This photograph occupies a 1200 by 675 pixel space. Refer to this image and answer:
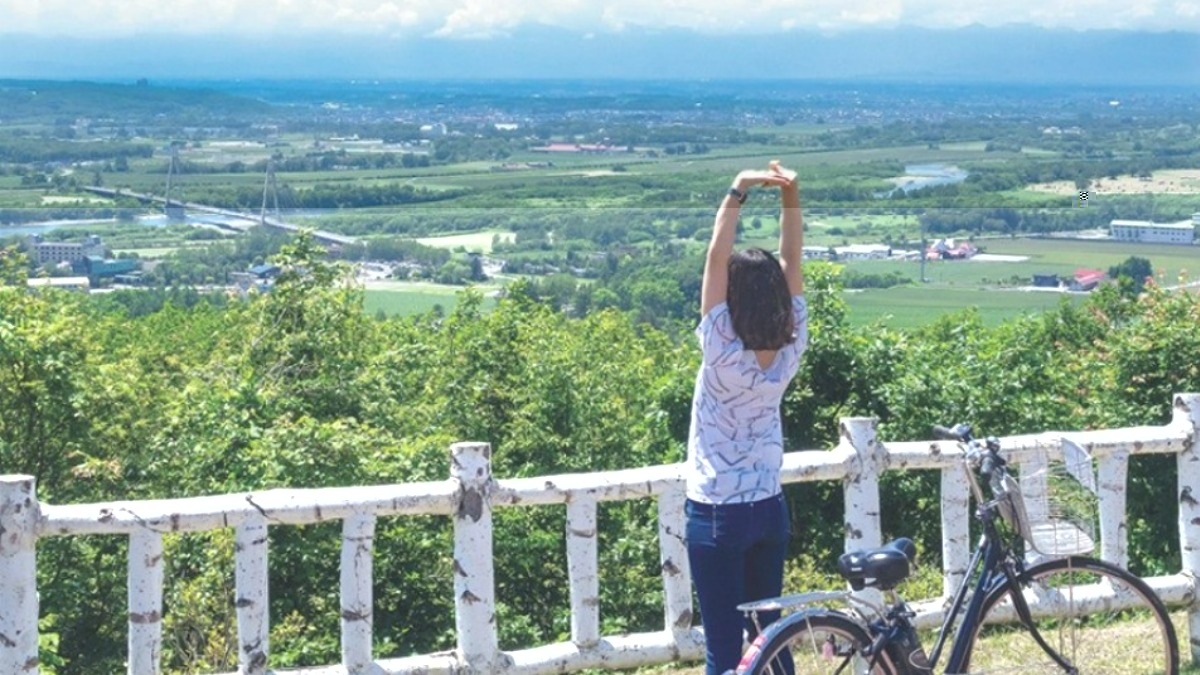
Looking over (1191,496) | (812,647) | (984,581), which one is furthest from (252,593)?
(1191,496)

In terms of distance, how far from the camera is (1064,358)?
2369cm

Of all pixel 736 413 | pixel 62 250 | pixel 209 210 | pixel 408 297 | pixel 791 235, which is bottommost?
pixel 408 297

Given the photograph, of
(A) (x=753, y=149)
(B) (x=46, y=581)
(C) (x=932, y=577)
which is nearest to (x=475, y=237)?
(A) (x=753, y=149)

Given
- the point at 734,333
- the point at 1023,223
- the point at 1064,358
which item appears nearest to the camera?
the point at 734,333

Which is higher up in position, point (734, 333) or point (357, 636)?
point (734, 333)

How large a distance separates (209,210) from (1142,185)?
4262cm

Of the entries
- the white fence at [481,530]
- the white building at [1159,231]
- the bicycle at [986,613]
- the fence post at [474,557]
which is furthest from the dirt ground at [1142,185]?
the fence post at [474,557]

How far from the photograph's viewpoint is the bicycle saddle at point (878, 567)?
557 centimetres

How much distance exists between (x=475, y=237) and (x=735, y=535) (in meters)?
63.0

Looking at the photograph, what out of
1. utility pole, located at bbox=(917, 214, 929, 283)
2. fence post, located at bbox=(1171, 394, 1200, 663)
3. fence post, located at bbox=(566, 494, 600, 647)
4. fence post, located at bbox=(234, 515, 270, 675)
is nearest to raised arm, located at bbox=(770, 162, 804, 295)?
fence post, located at bbox=(566, 494, 600, 647)

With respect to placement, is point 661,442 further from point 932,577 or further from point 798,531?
point 932,577

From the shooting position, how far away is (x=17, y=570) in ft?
20.4

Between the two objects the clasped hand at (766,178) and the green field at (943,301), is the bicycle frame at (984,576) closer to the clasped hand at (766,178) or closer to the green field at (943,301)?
the clasped hand at (766,178)

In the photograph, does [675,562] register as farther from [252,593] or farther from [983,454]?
[252,593]
